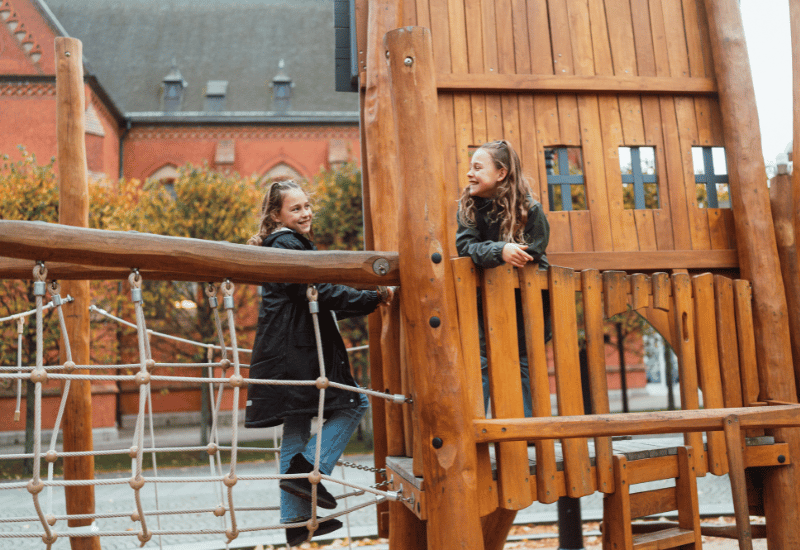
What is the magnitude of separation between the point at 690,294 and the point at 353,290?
156cm

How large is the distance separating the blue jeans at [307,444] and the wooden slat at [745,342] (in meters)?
1.88

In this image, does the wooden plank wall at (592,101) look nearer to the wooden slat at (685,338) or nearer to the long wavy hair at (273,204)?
the wooden slat at (685,338)

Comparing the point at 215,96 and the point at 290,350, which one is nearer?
the point at 290,350

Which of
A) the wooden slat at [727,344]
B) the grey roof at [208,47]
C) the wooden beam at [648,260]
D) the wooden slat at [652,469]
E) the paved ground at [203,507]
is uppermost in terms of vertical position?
the grey roof at [208,47]

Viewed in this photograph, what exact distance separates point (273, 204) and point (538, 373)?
Answer: 1441 mm

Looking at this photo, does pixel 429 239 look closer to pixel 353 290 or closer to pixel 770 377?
pixel 353 290

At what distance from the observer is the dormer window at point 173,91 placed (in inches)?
928

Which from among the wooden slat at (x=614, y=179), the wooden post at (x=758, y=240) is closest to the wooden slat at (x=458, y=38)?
the wooden slat at (x=614, y=179)

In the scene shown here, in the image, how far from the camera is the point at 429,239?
7.68ft

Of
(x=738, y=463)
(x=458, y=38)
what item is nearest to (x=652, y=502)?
(x=738, y=463)

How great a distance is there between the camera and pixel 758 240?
3.76 meters

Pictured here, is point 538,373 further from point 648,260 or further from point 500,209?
point 648,260

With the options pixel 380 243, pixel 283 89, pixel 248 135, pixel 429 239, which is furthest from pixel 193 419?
pixel 429 239

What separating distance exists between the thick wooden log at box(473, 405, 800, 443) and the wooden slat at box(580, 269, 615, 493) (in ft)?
0.58
